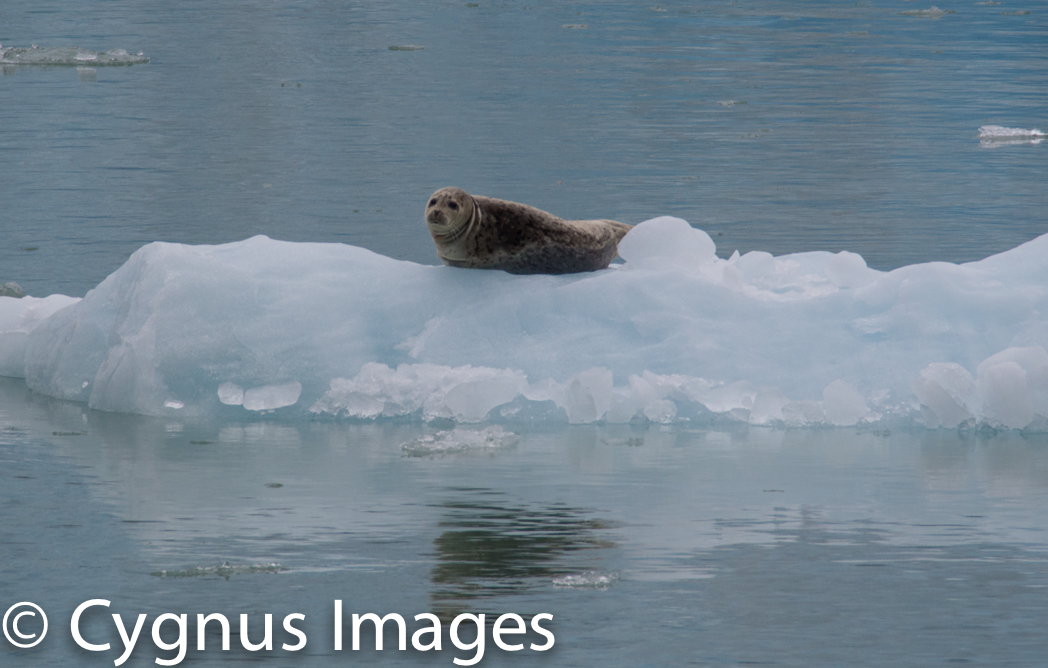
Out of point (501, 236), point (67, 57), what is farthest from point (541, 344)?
point (67, 57)

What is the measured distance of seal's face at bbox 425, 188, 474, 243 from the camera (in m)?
7.76

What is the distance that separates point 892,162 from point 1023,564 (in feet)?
33.6

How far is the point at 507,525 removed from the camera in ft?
18.0

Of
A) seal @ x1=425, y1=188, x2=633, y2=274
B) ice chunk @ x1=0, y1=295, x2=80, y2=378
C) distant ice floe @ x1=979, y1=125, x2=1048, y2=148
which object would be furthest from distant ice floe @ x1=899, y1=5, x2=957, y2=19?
ice chunk @ x1=0, y1=295, x2=80, y2=378

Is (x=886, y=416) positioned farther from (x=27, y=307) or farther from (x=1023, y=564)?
(x=27, y=307)

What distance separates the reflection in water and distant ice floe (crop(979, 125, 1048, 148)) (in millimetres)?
11071

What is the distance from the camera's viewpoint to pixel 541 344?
24.5 ft

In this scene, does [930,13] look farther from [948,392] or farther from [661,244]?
[948,392]

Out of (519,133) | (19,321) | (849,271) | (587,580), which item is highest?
(519,133)

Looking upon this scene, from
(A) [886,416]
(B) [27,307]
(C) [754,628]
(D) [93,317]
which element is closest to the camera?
(C) [754,628]

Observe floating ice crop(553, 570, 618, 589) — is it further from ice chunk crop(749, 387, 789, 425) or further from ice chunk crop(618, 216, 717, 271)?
ice chunk crop(618, 216, 717, 271)

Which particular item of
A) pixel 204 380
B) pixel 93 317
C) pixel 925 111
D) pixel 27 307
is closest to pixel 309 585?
pixel 204 380

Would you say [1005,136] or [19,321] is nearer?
[19,321]

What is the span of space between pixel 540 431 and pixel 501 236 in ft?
4.12
